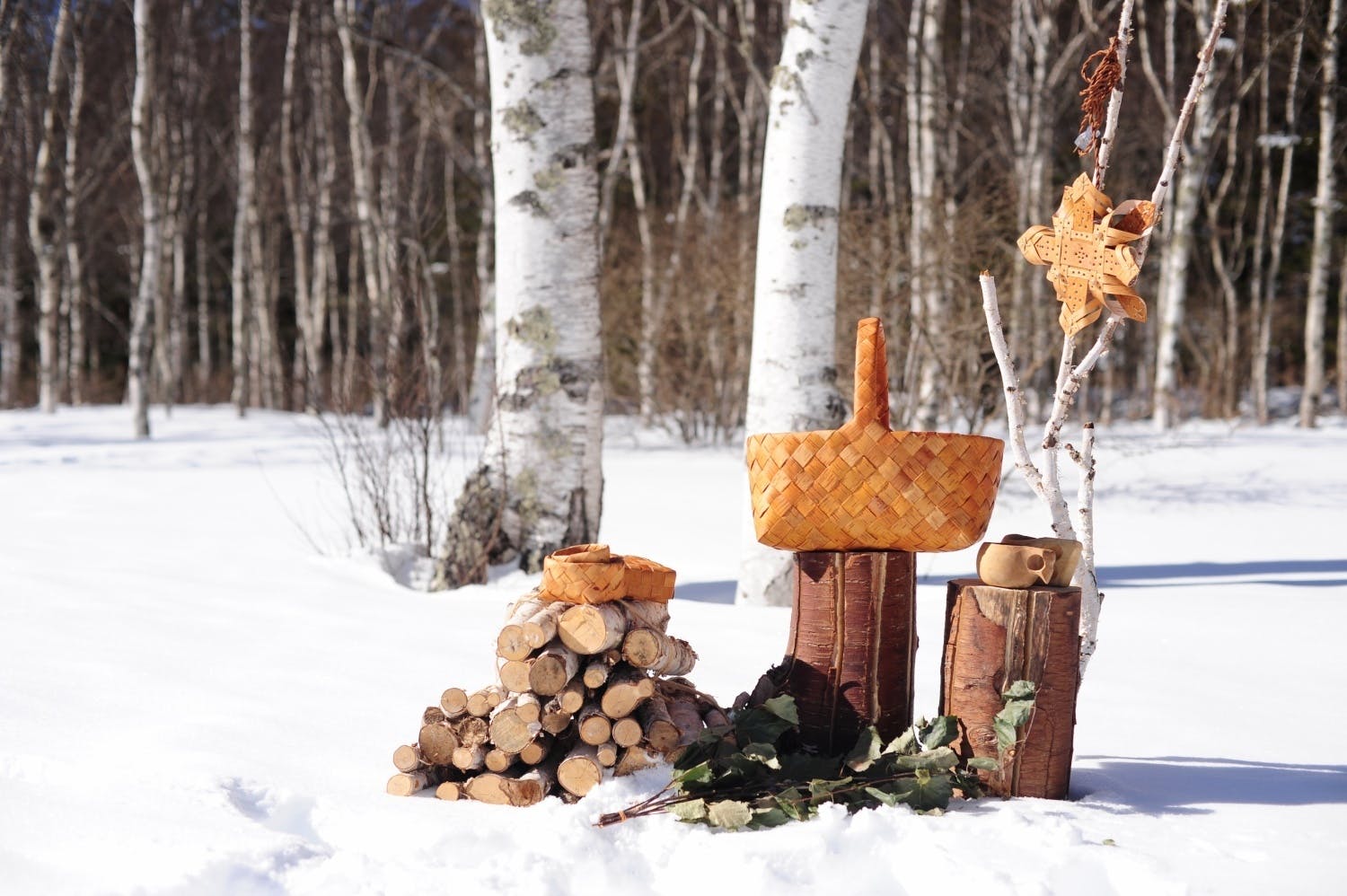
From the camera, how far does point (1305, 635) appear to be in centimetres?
365

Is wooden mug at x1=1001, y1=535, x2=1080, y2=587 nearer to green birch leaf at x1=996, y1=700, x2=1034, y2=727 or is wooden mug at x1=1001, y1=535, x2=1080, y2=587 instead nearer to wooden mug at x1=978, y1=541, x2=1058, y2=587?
wooden mug at x1=978, y1=541, x2=1058, y2=587

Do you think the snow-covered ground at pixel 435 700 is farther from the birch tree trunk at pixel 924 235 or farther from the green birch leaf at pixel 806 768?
the birch tree trunk at pixel 924 235

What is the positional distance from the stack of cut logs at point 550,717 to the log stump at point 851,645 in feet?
0.91

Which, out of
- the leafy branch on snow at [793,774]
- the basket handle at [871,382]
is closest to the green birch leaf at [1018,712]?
the leafy branch on snow at [793,774]

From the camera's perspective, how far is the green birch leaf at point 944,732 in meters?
2.11

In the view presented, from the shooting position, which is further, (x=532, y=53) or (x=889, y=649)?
(x=532, y=53)

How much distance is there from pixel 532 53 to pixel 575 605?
2773mm

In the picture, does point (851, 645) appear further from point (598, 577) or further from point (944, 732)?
point (598, 577)

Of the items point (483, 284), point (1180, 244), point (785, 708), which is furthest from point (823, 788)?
point (483, 284)

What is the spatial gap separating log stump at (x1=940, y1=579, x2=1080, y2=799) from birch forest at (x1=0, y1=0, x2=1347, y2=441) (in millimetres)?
2094

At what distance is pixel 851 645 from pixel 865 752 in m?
0.21

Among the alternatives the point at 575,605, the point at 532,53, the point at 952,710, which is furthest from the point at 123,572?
the point at 952,710

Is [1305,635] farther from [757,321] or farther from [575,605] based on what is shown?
[575,605]

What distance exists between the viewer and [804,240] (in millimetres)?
4012
